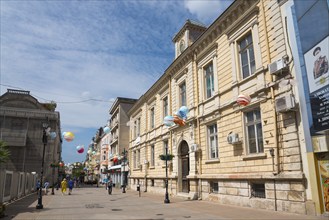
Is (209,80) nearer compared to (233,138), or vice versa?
(233,138)

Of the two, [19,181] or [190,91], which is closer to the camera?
[190,91]

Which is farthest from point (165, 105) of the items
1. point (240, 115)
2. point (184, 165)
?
point (240, 115)

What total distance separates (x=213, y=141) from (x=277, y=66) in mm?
6804

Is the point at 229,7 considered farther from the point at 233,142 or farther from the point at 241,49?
the point at 233,142

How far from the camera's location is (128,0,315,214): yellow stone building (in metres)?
10.9

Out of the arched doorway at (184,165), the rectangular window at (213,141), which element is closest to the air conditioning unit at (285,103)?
the rectangular window at (213,141)

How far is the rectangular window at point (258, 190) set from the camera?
1227 cm

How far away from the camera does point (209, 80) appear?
1783cm

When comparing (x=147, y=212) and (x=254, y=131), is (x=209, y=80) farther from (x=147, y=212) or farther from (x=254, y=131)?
(x=147, y=212)

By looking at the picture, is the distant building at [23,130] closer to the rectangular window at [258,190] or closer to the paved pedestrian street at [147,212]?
the paved pedestrian street at [147,212]

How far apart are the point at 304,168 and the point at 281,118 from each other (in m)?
2.22

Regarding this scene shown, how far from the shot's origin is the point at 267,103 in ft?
39.9

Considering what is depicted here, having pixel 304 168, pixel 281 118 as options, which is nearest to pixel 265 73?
pixel 281 118

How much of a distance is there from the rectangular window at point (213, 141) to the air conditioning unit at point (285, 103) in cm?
579
